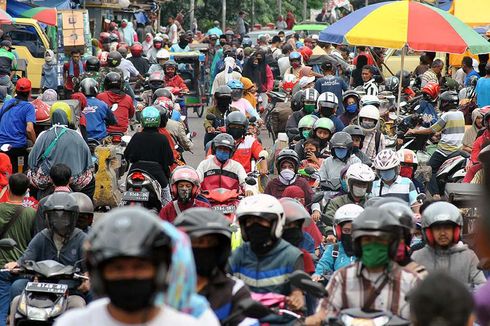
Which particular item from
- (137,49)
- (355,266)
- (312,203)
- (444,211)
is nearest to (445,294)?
(355,266)

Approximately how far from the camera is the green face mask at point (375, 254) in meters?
7.14

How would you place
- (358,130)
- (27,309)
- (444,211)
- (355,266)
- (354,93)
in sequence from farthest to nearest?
(354,93) → (358,130) → (27,309) → (444,211) → (355,266)

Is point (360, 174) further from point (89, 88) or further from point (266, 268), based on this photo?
point (89, 88)

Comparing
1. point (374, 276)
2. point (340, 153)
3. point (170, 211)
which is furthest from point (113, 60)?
point (374, 276)

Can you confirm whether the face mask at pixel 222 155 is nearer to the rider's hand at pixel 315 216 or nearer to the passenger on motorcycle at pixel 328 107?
the rider's hand at pixel 315 216

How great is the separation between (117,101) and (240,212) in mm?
12732

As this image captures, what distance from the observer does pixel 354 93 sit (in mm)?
19625

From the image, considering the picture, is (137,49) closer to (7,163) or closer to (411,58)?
(411,58)

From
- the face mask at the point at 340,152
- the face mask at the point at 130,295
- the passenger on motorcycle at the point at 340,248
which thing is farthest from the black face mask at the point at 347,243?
the face mask at the point at 130,295

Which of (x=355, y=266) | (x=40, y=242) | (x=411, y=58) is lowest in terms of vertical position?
(x=411, y=58)

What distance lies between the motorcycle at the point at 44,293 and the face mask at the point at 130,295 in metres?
5.00

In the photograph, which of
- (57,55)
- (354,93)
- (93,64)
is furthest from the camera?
(57,55)

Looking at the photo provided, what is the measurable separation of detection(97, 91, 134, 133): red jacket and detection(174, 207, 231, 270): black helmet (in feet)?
44.3

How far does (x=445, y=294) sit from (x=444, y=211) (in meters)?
3.57
